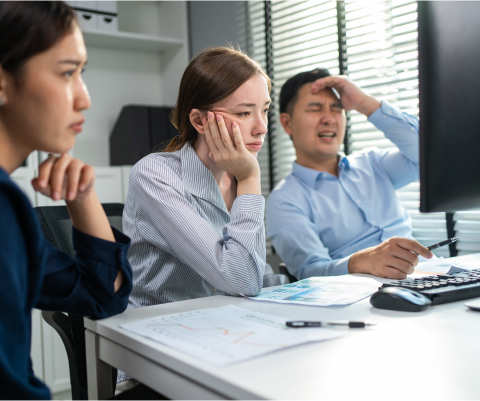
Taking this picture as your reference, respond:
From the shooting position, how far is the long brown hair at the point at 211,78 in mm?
1244

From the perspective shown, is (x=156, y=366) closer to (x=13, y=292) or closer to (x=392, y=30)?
(x=13, y=292)

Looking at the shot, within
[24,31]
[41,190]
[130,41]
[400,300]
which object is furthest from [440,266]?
[130,41]

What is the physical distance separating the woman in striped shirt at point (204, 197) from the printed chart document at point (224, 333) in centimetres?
20

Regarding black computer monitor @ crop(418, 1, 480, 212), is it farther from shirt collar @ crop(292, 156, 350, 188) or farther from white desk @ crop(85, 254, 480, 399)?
shirt collar @ crop(292, 156, 350, 188)

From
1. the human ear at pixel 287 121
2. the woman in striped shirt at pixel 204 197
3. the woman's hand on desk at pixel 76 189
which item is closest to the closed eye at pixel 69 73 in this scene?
the woman's hand on desk at pixel 76 189

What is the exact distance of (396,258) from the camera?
116cm

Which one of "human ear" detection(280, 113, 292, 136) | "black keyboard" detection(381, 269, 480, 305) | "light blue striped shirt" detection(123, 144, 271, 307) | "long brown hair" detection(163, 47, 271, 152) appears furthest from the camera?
"human ear" detection(280, 113, 292, 136)

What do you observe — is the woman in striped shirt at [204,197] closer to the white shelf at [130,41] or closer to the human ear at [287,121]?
the human ear at [287,121]

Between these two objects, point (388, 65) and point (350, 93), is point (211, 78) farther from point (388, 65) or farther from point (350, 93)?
point (388, 65)

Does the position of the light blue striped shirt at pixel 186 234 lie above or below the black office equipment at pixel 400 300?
above

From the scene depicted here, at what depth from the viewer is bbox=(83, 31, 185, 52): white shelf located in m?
2.79

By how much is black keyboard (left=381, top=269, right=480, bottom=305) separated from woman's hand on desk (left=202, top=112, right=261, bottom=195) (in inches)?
17.1

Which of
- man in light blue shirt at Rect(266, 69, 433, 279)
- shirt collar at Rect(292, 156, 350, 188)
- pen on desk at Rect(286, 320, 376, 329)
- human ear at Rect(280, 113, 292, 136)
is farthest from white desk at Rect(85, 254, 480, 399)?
human ear at Rect(280, 113, 292, 136)

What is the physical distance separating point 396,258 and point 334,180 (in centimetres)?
80
